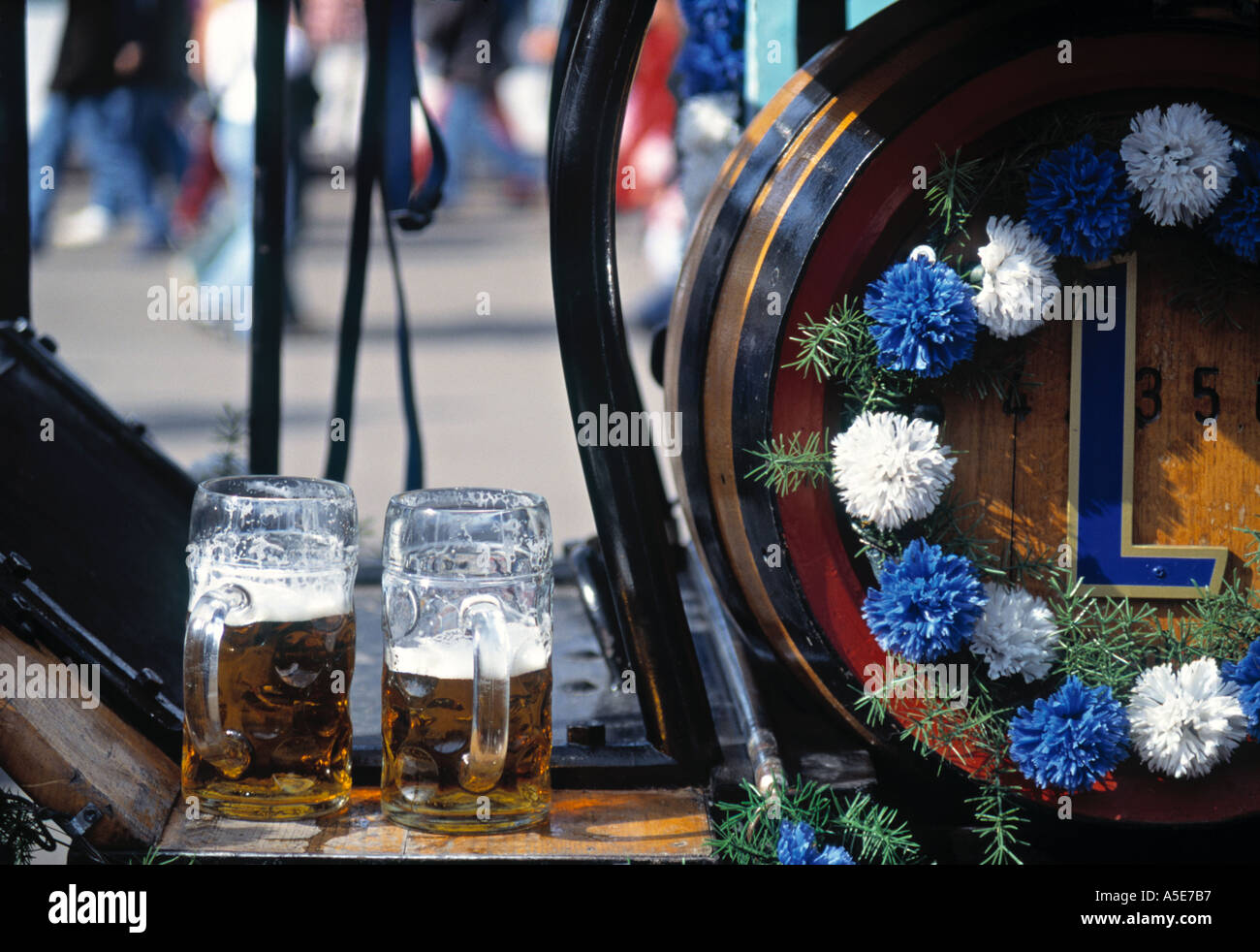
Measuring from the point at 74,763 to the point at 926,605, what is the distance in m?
0.97

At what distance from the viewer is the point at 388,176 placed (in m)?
2.57

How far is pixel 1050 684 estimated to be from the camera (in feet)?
5.29

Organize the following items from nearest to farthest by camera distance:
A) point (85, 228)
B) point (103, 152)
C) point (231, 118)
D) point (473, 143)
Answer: point (231, 118)
point (103, 152)
point (85, 228)
point (473, 143)

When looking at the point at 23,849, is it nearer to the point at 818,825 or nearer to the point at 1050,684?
the point at 818,825

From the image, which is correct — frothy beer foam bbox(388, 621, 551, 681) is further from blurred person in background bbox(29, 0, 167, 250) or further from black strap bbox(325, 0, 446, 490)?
blurred person in background bbox(29, 0, 167, 250)

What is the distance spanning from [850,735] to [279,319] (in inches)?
57.5

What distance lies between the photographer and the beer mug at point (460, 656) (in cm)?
147

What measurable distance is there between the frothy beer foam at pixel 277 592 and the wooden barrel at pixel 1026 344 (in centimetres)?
50

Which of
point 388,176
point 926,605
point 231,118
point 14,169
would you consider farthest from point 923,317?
point 231,118

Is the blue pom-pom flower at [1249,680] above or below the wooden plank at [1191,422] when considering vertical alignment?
below

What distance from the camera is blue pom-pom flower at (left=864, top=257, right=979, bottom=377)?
4.96ft

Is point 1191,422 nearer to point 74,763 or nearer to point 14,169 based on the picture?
point 74,763

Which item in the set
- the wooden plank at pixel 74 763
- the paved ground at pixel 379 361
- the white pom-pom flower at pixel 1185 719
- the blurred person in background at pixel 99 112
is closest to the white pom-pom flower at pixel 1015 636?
the white pom-pom flower at pixel 1185 719

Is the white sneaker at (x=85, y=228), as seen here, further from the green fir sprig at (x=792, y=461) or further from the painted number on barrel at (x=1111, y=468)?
the painted number on barrel at (x=1111, y=468)
